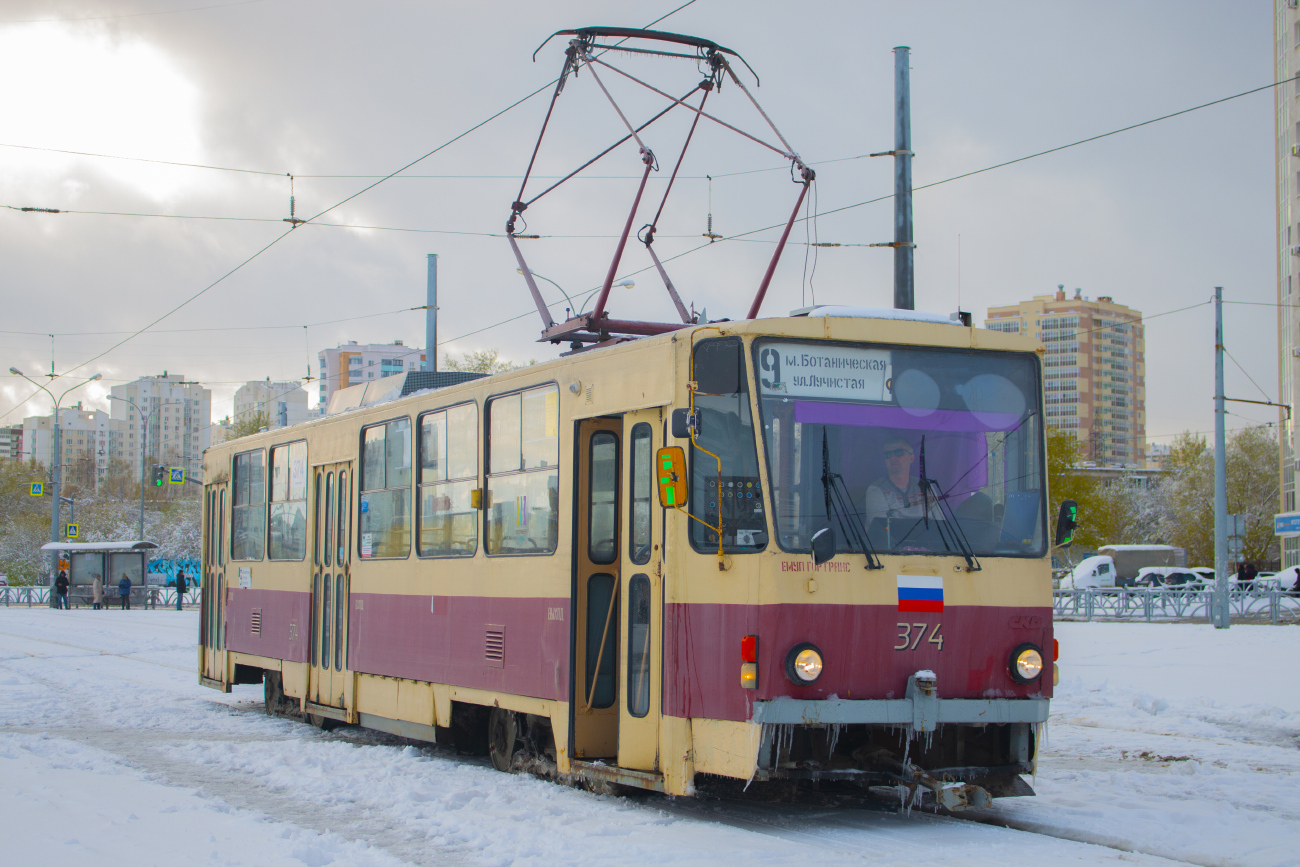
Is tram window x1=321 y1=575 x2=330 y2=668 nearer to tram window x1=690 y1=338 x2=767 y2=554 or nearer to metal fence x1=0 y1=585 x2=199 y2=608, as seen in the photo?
tram window x1=690 y1=338 x2=767 y2=554

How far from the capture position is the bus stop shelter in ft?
152

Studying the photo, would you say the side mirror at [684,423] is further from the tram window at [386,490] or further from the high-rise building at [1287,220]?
the high-rise building at [1287,220]

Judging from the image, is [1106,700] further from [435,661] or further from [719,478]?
[719,478]

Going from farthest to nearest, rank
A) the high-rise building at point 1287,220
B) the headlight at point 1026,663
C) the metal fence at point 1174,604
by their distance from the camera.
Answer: the high-rise building at point 1287,220 → the metal fence at point 1174,604 → the headlight at point 1026,663

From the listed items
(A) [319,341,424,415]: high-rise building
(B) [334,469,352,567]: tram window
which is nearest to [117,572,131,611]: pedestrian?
(B) [334,469,352,567]: tram window

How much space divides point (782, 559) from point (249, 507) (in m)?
9.41

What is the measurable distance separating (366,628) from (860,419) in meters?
5.94

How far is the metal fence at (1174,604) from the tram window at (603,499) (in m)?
26.5

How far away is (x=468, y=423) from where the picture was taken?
10.2 m

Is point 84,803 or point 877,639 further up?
point 877,639

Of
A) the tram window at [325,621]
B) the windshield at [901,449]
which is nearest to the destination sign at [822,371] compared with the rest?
the windshield at [901,449]

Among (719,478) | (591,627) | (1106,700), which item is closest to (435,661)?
(591,627)

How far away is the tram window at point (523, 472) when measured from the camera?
9039 mm

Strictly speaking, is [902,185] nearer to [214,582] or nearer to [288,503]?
[288,503]
